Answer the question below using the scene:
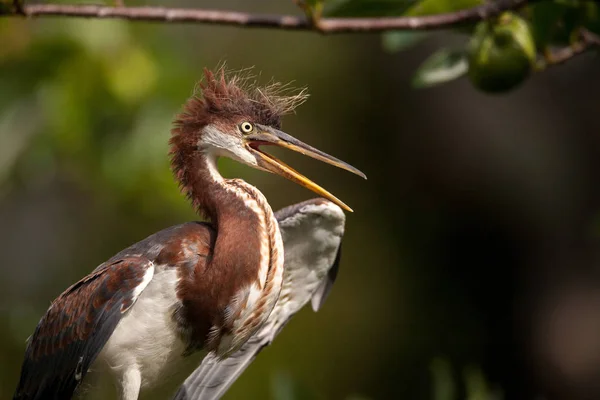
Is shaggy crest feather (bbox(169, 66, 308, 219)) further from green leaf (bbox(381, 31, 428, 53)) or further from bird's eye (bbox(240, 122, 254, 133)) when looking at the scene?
green leaf (bbox(381, 31, 428, 53))

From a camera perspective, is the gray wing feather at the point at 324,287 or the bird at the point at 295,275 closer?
the bird at the point at 295,275

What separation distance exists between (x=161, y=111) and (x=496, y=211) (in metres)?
2.76

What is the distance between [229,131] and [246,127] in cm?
4

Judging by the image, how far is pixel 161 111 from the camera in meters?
2.86

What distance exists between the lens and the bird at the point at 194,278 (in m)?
2.03

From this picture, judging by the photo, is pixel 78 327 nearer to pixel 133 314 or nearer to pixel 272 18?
pixel 133 314

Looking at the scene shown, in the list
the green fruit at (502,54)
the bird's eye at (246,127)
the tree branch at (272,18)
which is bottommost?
the bird's eye at (246,127)

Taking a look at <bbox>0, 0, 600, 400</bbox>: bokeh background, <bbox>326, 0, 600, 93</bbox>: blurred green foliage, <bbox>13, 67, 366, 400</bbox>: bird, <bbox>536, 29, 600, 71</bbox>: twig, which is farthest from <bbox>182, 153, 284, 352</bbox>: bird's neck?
<bbox>0, 0, 600, 400</bbox>: bokeh background

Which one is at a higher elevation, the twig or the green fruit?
the twig

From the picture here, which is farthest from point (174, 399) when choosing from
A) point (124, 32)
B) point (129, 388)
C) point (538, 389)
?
point (538, 389)

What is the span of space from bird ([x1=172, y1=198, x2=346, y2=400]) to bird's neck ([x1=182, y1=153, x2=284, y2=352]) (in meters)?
0.28

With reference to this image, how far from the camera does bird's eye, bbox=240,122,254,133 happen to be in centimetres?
212

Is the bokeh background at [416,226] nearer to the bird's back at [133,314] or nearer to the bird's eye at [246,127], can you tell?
the bird's back at [133,314]

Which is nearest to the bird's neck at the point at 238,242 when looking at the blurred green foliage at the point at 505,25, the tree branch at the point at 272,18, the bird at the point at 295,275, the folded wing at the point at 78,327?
the folded wing at the point at 78,327
